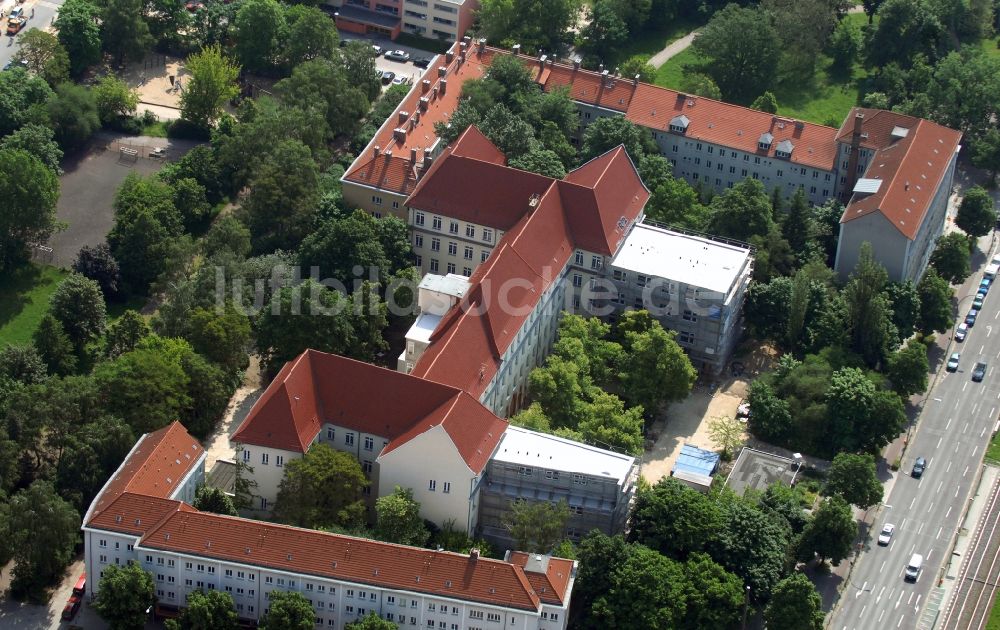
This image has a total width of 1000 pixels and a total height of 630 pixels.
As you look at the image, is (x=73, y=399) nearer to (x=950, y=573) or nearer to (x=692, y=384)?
(x=692, y=384)

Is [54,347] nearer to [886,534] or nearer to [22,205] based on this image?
[22,205]

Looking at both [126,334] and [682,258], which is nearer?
[126,334]

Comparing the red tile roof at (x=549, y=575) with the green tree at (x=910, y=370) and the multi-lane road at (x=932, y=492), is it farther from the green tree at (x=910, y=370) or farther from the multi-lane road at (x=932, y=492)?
the green tree at (x=910, y=370)

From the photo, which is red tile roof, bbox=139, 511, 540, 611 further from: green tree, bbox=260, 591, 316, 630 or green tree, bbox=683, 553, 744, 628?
green tree, bbox=683, 553, 744, 628

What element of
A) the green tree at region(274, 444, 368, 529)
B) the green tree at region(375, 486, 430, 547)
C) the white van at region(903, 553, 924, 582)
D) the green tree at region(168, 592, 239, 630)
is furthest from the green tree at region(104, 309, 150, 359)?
the white van at region(903, 553, 924, 582)

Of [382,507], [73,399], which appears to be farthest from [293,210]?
[382,507]

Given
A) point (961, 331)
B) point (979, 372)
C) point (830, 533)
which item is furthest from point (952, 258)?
point (830, 533)
